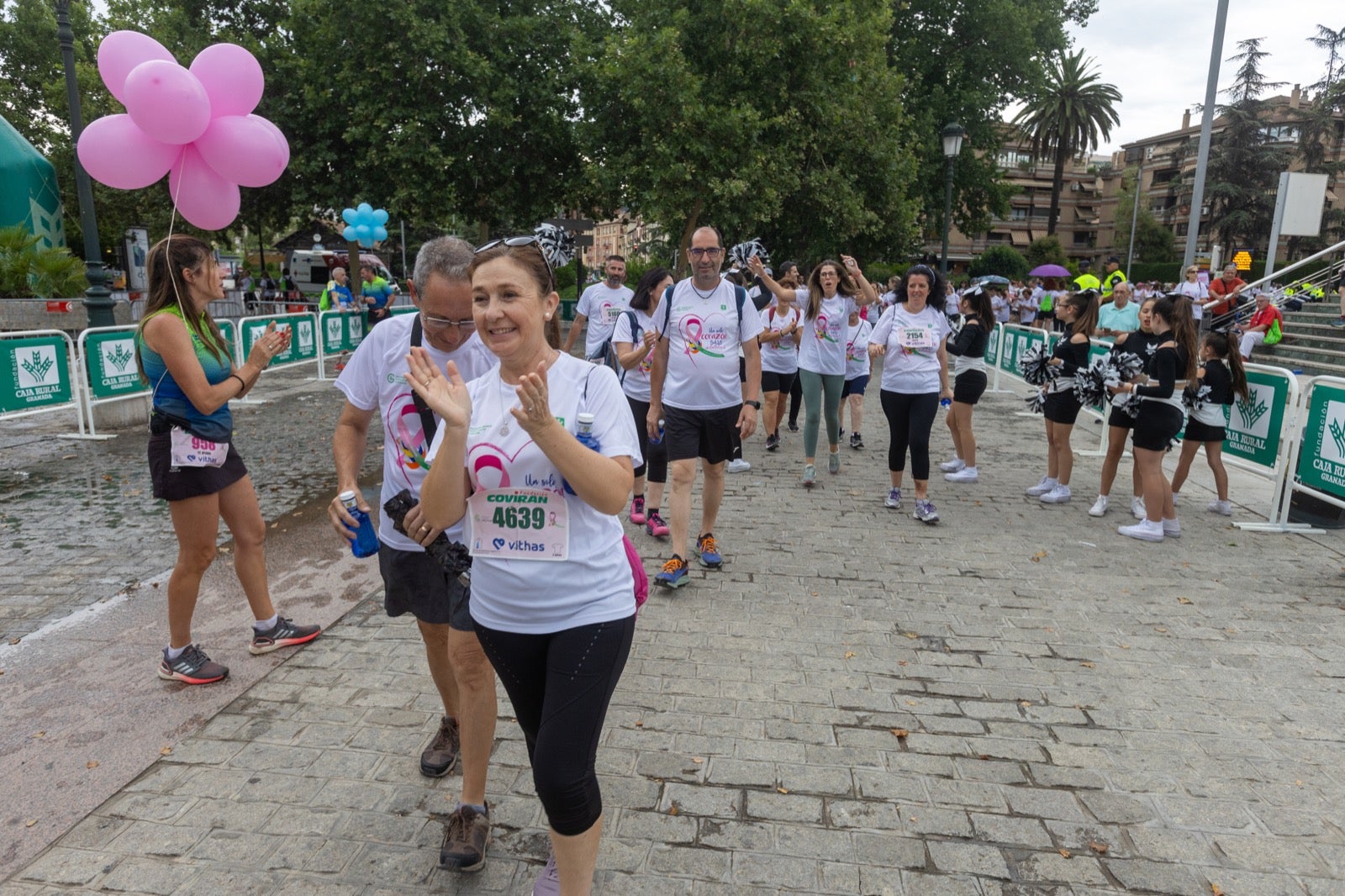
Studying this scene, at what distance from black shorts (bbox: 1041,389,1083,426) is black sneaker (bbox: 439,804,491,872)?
260 inches

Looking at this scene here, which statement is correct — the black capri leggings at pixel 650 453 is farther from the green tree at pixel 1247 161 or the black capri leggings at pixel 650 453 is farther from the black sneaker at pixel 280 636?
the green tree at pixel 1247 161

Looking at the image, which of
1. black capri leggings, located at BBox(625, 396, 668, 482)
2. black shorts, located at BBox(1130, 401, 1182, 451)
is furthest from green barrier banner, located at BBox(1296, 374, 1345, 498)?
black capri leggings, located at BBox(625, 396, 668, 482)

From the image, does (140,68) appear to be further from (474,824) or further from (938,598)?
(938,598)

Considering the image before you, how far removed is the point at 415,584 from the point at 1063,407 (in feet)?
21.5

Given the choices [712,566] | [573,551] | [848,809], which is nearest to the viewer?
[573,551]

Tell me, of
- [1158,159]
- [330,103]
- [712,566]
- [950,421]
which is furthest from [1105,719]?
[1158,159]

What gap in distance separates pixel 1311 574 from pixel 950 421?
11.0 feet

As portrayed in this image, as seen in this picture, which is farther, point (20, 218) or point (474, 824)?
point (20, 218)

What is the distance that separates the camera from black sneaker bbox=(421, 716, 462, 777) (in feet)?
10.5

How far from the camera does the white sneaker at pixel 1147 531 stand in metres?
6.57

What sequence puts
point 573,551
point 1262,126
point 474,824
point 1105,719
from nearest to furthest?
1. point 573,551
2. point 474,824
3. point 1105,719
4. point 1262,126

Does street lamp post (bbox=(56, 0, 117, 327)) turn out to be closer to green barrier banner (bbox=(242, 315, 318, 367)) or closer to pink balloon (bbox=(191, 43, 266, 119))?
green barrier banner (bbox=(242, 315, 318, 367))

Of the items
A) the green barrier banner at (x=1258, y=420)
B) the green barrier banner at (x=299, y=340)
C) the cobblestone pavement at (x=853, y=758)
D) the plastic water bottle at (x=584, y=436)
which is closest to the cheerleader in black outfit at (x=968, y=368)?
the green barrier banner at (x=1258, y=420)

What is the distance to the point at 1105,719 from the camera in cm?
373
